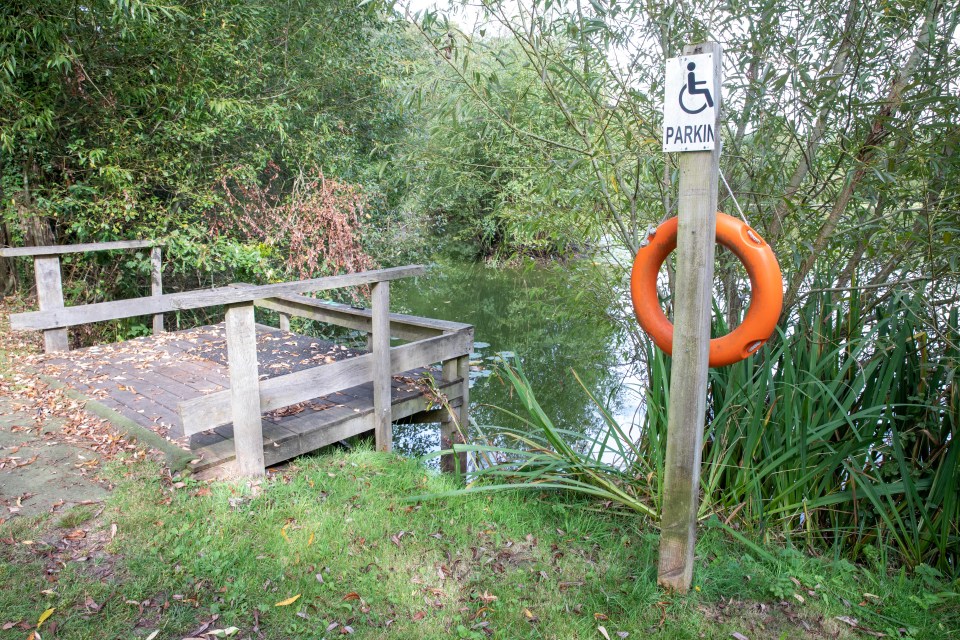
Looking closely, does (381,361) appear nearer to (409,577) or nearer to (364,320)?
(364,320)

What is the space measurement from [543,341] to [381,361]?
6204 mm

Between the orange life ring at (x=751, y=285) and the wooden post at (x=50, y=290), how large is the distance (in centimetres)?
478

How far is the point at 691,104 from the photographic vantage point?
210 cm

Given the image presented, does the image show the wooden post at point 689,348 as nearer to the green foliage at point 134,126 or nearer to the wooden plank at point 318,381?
the wooden plank at point 318,381

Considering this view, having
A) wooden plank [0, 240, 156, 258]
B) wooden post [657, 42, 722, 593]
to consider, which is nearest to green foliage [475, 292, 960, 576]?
wooden post [657, 42, 722, 593]

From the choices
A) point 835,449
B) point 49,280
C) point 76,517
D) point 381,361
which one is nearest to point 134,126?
point 49,280

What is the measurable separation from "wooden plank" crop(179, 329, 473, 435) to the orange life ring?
1976 millimetres

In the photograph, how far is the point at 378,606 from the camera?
2.37 m

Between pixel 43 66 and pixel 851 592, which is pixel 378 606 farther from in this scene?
pixel 43 66

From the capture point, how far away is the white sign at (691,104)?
2063 millimetres

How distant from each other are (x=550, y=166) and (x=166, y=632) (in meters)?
3.01

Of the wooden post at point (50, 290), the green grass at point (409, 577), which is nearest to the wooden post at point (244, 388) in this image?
the green grass at point (409, 577)

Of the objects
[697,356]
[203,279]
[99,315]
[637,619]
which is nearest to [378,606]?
[637,619]

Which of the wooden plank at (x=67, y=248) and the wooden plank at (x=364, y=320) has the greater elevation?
the wooden plank at (x=67, y=248)
